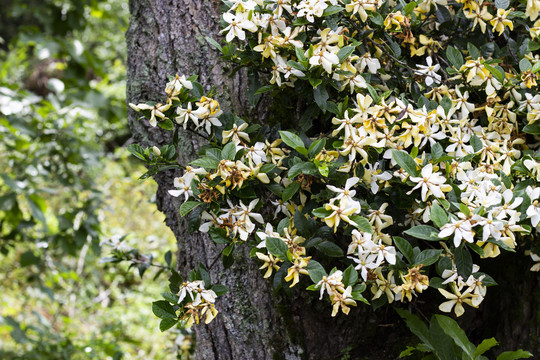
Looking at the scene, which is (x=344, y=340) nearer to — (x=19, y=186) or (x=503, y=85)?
(x=503, y=85)

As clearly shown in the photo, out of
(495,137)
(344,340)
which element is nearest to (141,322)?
(344,340)

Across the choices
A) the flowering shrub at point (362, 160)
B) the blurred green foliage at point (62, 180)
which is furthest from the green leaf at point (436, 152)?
the blurred green foliage at point (62, 180)

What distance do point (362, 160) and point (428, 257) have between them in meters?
0.24

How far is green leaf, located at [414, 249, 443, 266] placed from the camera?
1.02 metres

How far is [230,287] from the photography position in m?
1.37

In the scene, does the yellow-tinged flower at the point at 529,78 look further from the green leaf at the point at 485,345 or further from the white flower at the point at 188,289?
the white flower at the point at 188,289

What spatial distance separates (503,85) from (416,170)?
410mm

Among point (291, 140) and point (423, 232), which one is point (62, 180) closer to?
point (291, 140)

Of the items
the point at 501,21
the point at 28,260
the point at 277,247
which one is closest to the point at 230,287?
the point at 277,247

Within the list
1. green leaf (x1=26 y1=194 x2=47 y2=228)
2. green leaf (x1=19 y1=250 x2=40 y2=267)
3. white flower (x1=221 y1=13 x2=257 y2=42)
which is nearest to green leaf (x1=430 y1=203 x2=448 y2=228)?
white flower (x1=221 y1=13 x2=257 y2=42)

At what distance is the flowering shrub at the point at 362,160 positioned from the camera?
99 centimetres

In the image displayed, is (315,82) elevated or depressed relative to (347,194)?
elevated

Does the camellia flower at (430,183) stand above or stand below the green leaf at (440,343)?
above

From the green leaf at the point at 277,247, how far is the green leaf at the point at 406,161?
284 mm
